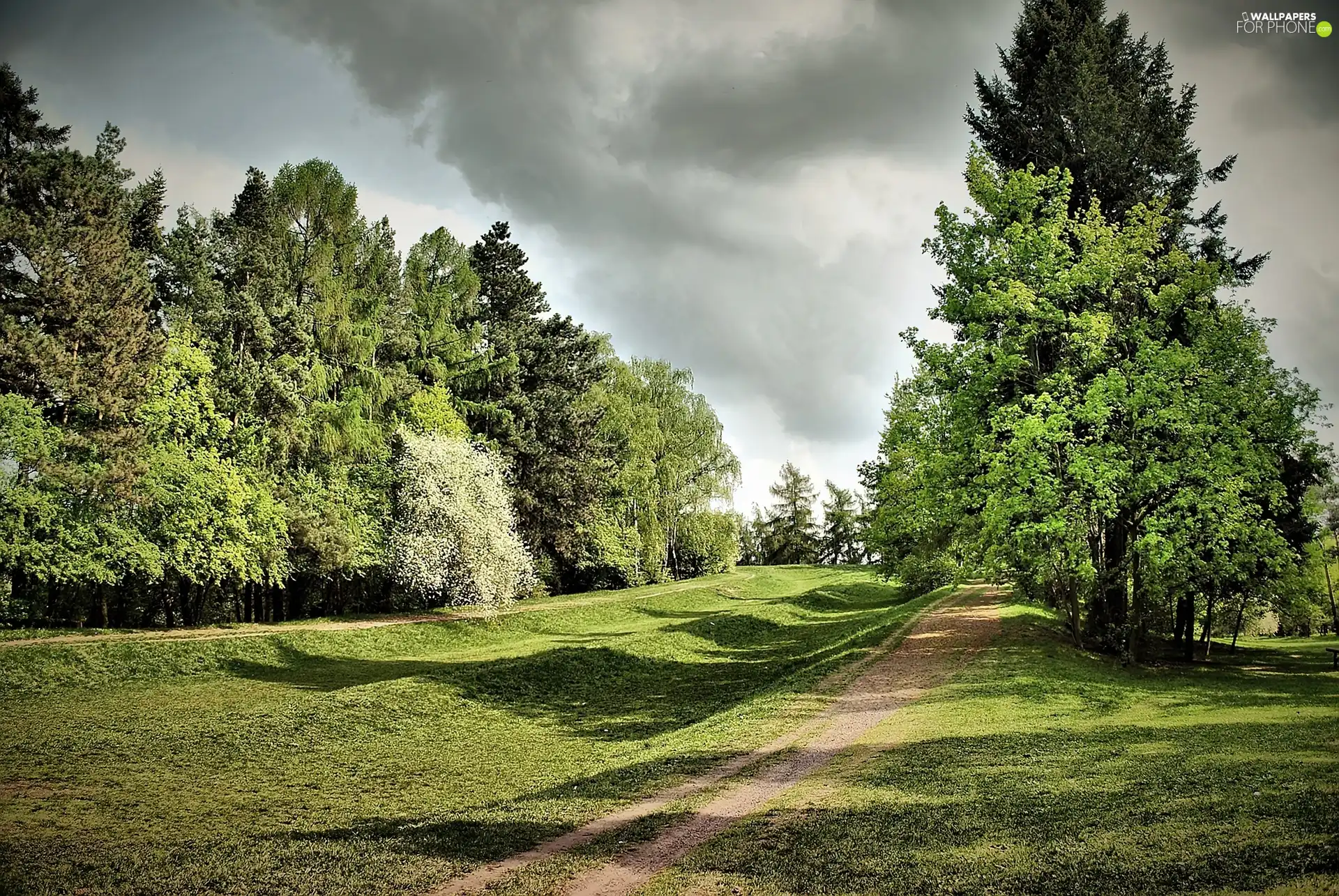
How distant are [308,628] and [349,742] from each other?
16.9m

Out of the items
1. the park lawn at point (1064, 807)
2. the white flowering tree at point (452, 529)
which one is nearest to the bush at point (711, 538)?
the white flowering tree at point (452, 529)

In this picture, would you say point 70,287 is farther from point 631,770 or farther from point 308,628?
point 631,770

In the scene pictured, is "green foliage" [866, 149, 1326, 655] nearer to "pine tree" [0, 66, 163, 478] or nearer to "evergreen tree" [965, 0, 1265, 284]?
"evergreen tree" [965, 0, 1265, 284]

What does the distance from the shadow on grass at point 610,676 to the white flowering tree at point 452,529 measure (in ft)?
22.3

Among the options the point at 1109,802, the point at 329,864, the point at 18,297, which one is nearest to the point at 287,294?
the point at 18,297

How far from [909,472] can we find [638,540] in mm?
26108

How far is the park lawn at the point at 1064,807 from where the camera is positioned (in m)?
7.61

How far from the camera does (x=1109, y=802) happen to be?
974 cm

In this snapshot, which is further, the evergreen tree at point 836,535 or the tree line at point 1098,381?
the evergreen tree at point 836,535

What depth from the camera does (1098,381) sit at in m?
20.6

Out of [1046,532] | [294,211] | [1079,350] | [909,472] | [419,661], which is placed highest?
[294,211]

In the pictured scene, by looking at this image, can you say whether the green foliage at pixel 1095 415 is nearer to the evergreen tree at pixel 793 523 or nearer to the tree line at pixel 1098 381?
the tree line at pixel 1098 381

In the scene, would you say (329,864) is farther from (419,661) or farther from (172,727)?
(419,661)

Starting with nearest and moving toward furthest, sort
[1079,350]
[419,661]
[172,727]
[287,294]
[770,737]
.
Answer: [770,737], [172,727], [1079,350], [419,661], [287,294]
